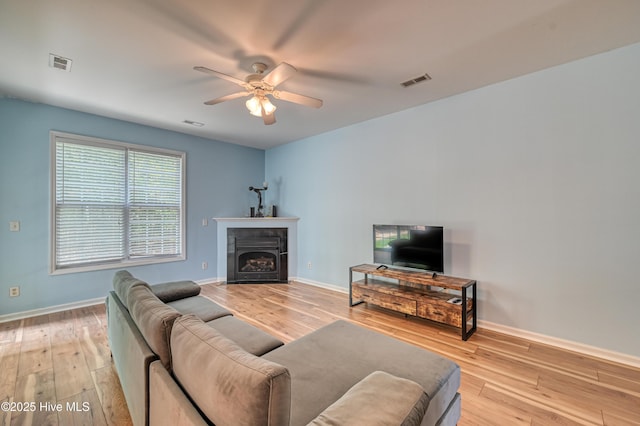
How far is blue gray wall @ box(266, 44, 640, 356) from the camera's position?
240cm

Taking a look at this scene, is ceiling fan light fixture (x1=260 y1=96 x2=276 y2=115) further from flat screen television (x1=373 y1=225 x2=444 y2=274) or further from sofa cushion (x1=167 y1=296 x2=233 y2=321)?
flat screen television (x1=373 y1=225 x2=444 y2=274)

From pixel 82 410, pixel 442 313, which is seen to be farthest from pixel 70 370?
pixel 442 313

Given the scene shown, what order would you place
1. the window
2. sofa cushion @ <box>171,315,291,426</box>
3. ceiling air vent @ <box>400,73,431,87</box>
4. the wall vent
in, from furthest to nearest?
the wall vent → the window → ceiling air vent @ <box>400,73,431,87</box> → sofa cushion @ <box>171,315,291,426</box>

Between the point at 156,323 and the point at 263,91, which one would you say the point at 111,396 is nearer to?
the point at 156,323

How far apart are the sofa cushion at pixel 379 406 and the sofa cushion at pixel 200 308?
1.60m

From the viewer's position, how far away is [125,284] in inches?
78.8

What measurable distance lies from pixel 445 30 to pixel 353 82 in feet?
3.46

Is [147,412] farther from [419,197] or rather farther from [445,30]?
[419,197]

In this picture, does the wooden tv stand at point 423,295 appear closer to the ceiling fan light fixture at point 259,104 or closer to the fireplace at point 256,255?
the fireplace at point 256,255

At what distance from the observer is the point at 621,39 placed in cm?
226

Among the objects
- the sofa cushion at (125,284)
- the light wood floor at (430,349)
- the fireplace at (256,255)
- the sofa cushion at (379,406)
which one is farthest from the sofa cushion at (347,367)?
the fireplace at (256,255)

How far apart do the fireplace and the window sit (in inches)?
35.0

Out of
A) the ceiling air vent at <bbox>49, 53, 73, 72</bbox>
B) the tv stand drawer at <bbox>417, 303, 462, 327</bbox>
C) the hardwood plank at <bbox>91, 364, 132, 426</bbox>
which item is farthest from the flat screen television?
the ceiling air vent at <bbox>49, 53, 73, 72</bbox>

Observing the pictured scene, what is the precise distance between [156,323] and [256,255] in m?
4.01
